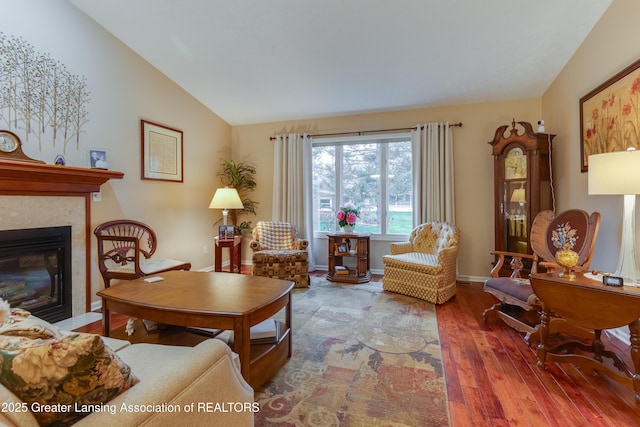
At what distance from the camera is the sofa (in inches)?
25.9

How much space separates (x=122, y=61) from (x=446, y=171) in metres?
4.16

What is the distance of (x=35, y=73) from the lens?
2535 millimetres

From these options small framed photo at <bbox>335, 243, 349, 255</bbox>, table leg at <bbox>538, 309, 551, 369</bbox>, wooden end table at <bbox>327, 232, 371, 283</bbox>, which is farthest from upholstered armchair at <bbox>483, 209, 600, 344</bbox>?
small framed photo at <bbox>335, 243, 349, 255</bbox>

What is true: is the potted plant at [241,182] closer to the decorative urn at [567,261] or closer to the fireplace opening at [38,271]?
the fireplace opening at [38,271]

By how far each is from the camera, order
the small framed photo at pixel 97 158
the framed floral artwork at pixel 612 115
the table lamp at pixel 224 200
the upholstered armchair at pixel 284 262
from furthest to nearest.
Result: 1. the table lamp at pixel 224 200
2. the upholstered armchair at pixel 284 262
3. the small framed photo at pixel 97 158
4. the framed floral artwork at pixel 612 115

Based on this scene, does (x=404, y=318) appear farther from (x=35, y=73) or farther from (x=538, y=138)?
(x=35, y=73)

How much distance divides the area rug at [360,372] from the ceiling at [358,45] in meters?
2.70

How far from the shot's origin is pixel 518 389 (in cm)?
171

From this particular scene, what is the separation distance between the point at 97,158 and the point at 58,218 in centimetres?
71

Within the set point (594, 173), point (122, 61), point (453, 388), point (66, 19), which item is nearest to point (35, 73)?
point (66, 19)

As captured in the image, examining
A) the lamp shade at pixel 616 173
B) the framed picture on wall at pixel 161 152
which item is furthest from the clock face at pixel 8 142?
the lamp shade at pixel 616 173

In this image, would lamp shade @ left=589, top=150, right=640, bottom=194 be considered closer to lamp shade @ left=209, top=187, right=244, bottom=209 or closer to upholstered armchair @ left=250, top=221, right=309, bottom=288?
upholstered armchair @ left=250, top=221, right=309, bottom=288

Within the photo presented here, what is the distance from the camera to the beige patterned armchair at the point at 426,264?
124 inches

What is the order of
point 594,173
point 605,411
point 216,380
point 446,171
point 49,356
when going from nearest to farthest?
1. point 49,356
2. point 216,380
3. point 605,411
4. point 594,173
5. point 446,171
